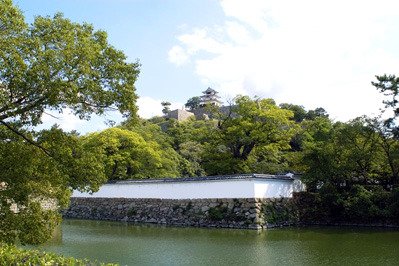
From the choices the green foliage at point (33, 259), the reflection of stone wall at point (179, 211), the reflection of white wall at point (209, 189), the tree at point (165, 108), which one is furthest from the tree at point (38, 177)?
the tree at point (165, 108)

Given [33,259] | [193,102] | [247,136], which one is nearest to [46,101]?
[33,259]

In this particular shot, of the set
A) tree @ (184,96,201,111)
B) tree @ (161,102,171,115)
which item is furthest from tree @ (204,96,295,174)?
tree @ (184,96,201,111)

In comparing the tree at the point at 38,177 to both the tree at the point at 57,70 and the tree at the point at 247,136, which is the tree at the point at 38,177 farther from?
the tree at the point at 247,136

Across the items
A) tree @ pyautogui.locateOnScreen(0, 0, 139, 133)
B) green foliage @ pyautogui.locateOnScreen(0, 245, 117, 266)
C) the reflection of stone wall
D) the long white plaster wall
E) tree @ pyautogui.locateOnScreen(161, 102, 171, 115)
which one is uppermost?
tree @ pyautogui.locateOnScreen(161, 102, 171, 115)

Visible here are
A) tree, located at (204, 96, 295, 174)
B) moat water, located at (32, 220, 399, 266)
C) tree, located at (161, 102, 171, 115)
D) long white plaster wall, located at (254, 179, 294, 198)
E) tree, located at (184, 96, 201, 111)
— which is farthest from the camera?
tree, located at (184, 96, 201, 111)

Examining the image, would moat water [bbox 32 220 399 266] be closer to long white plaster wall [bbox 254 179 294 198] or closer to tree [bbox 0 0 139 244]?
long white plaster wall [bbox 254 179 294 198]

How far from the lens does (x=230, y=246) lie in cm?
1152

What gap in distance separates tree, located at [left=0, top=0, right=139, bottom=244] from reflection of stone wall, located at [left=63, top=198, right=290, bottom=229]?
9.80 metres

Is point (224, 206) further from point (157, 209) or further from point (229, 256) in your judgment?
point (229, 256)

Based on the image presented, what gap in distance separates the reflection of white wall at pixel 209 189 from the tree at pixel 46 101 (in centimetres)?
1000

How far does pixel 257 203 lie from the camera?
643 inches

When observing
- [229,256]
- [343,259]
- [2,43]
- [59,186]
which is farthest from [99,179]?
[343,259]

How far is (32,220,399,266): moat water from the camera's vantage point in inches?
374

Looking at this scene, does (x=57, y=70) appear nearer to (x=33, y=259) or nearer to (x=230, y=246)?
(x=33, y=259)
